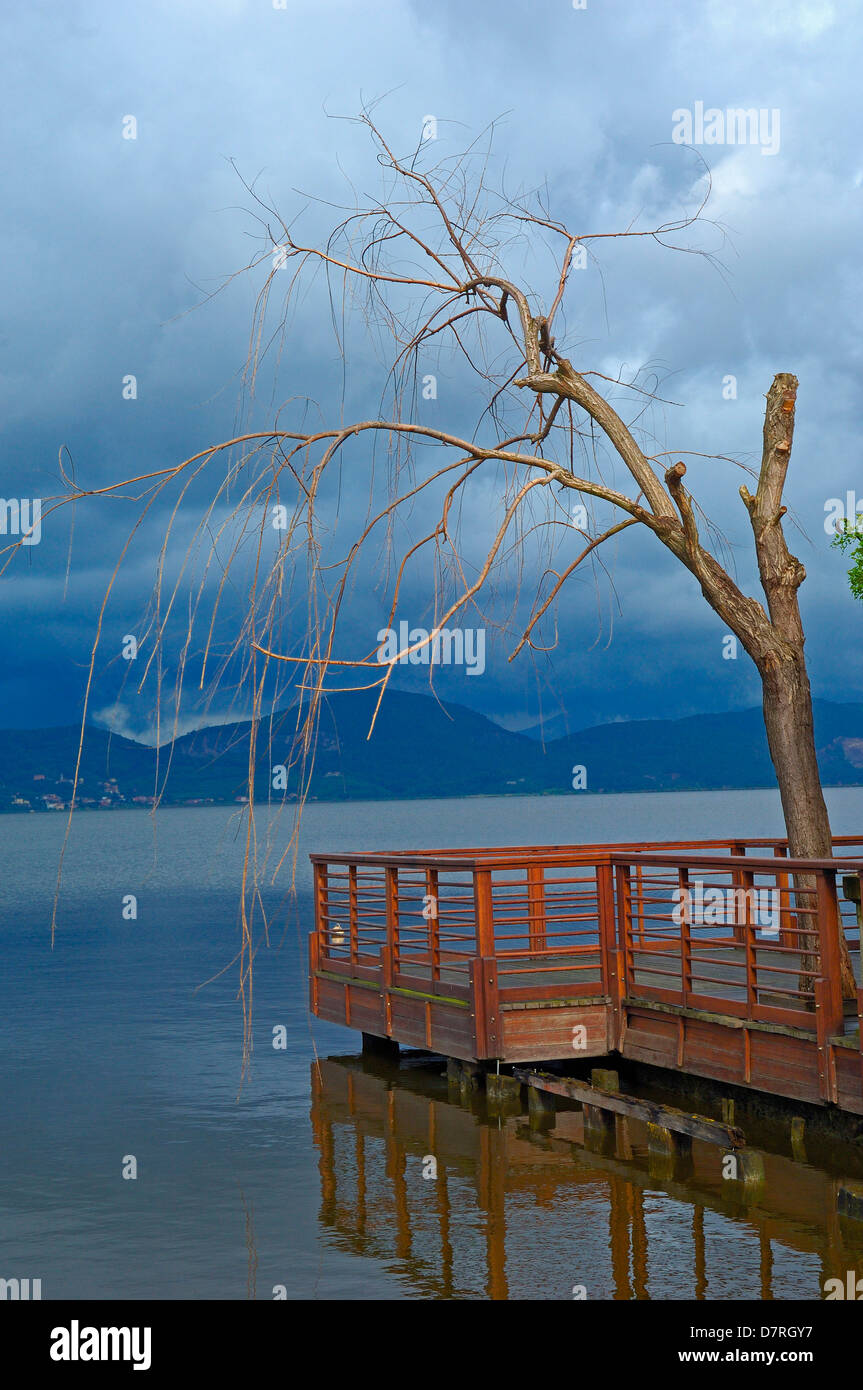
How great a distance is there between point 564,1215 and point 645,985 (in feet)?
10.4

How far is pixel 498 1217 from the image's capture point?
985 cm

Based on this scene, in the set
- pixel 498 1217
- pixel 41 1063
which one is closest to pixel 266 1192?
pixel 498 1217

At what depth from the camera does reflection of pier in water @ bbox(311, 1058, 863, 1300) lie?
8.42m

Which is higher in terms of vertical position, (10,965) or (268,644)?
(268,644)

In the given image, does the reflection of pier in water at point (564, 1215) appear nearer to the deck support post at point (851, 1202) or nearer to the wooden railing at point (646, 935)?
the deck support post at point (851, 1202)

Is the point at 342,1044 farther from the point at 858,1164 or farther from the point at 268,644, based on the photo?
the point at 268,644

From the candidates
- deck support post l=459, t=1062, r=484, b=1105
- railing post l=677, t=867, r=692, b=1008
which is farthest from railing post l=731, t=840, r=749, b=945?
deck support post l=459, t=1062, r=484, b=1105

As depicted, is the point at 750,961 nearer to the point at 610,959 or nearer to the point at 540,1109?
the point at 610,959

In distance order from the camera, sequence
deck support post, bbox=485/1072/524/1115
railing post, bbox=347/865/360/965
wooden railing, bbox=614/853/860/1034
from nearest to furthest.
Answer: wooden railing, bbox=614/853/860/1034 < deck support post, bbox=485/1072/524/1115 < railing post, bbox=347/865/360/965

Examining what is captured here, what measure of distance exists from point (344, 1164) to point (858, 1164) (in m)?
4.66

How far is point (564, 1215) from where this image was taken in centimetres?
977

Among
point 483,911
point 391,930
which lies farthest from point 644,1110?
point 391,930

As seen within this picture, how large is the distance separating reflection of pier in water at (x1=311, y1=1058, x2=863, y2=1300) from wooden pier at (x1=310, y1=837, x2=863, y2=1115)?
75cm

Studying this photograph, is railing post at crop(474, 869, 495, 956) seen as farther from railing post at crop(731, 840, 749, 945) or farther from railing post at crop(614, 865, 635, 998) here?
railing post at crop(731, 840, 749, 945)
